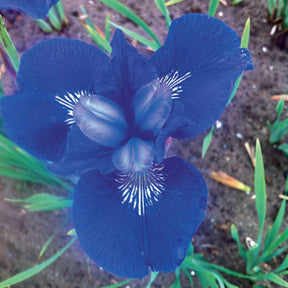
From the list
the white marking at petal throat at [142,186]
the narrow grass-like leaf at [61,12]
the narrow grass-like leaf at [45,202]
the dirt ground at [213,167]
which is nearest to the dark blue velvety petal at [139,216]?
the white marking at petal throat at [142,186]

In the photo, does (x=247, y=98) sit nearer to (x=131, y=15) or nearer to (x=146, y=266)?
(x=131, y=15)

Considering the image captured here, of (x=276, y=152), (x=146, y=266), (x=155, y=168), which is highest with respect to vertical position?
(x=155, y=168)

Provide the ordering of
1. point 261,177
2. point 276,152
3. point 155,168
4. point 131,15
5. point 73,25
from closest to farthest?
point 155,168
point 261,177
point 131,15
point 276,152
point 73,25

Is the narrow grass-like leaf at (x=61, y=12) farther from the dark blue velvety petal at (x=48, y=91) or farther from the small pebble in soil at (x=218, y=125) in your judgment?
the small pebble in soil at (x=218, y=125)

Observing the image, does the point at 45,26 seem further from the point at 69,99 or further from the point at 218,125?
the point at 218,125

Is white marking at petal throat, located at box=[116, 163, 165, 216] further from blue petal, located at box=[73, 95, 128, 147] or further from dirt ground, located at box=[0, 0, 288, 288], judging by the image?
dirt ground, located at box=[0, 0, 288, 288]

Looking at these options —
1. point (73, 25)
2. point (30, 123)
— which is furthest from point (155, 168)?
point (73, 25)
